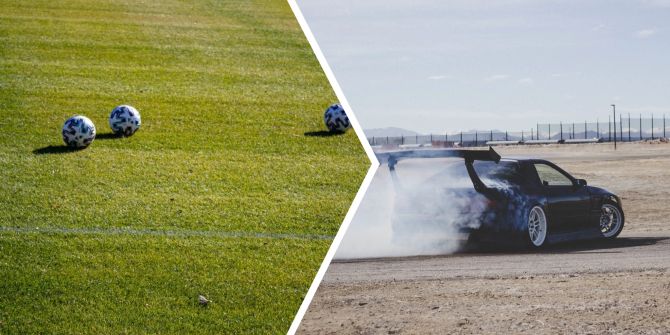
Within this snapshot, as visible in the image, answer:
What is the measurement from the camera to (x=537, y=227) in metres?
8.46

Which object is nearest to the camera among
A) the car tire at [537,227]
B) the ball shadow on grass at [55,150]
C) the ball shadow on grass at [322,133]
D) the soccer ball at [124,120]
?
the car tire at [537,227]

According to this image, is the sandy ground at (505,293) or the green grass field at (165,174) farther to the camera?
the green grass field at (165,174)

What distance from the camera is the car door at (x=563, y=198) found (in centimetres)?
844

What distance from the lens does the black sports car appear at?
8.09m

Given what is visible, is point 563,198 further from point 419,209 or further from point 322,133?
point 322,133

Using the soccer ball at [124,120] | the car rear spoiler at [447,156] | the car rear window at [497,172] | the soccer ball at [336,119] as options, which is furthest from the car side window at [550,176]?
the soccer ball at [124,120]

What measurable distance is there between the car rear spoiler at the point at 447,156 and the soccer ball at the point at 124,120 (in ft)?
24.2

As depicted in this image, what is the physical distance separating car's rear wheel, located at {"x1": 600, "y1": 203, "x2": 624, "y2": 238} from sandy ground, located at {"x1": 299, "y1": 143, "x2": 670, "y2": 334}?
140 mm

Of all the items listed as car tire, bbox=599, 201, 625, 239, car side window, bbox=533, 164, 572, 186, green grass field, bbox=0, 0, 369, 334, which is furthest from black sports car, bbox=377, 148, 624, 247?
green grass field, bbox=0, 0, 369, 334

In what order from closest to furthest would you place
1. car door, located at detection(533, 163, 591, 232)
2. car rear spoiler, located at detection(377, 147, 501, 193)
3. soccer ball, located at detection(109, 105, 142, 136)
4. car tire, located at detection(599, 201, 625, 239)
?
car rear spoiler, located at detection(377, 147, 501, 193)
car door, located at detection(533, 163, 591, 232)
car tire, located at detection(599, 201, 625, 239)
soccer ball, located at detection(109, 105, 142, 136)

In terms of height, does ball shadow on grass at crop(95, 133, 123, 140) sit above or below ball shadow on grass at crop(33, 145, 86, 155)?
above

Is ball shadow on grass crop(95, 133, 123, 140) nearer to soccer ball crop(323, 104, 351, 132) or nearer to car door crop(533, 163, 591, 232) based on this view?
soccer ball crop(323, 104, 351, 132)

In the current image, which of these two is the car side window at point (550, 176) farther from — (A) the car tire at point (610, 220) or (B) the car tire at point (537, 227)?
(A) the car tire at point (610, 220)

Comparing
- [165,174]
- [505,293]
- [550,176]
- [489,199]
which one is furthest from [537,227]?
[165,174]
